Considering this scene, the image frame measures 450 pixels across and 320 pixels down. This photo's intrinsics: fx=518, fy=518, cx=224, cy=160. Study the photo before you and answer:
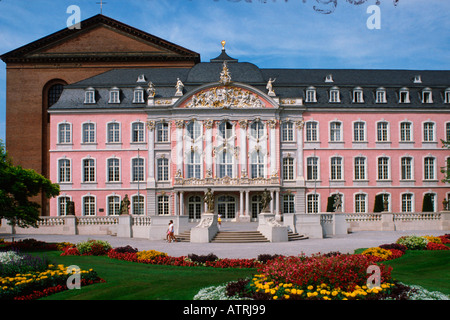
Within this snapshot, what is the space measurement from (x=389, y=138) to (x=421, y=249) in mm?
28229

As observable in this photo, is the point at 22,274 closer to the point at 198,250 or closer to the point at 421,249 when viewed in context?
the point at 198,250

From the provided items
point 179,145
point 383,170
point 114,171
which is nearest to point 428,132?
point 383,170

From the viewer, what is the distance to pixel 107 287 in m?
14.0

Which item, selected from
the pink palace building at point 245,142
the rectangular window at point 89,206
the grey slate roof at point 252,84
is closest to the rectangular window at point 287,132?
the pink palace building at point 245,142

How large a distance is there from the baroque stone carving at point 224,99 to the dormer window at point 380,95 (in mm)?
11900

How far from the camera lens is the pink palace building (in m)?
49.9

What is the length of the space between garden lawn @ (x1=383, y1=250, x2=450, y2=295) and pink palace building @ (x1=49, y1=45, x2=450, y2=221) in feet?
88.7

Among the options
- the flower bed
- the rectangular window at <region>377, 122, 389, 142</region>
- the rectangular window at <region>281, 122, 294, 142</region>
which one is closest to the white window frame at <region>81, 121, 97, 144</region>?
the rectangular window at <region>281, 122, 294, 142</region>

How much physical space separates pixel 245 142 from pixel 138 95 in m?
11.9

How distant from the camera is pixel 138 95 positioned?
52094mm

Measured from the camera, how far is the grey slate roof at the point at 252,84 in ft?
169

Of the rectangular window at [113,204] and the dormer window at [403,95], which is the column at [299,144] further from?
the rectangular window at [113,204]

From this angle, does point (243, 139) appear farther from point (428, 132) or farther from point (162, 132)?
point (428, 132)
